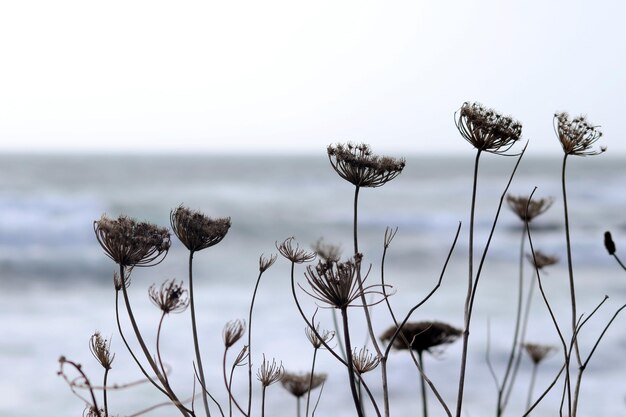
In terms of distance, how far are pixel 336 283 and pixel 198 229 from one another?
0.17 metres

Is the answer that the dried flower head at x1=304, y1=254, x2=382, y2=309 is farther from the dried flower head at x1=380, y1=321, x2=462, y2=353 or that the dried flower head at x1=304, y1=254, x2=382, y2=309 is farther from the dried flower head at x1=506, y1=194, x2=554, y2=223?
the dried flower head at x1=380, y1=321, x2=462, y2=353

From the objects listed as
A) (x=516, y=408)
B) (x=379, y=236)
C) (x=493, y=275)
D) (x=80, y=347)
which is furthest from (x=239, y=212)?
(x=516, y=408)

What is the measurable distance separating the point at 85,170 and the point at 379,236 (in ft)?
61.6

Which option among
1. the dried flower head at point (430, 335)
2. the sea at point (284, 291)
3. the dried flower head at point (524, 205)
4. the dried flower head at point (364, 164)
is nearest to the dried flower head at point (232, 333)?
the sea at point (284, 291)

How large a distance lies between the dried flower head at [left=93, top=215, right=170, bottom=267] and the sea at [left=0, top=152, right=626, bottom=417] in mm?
154

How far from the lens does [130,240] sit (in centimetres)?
88

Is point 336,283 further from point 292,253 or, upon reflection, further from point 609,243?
point 609,243

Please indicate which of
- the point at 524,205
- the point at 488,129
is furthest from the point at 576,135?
the point at 524,205

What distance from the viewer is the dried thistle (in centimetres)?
91

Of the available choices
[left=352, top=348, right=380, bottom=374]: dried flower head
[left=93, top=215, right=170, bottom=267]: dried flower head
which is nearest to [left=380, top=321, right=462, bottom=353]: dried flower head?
[left=352, top=348, right=380, bottom=374]: dried flower head

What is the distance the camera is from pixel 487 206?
24.8 meters

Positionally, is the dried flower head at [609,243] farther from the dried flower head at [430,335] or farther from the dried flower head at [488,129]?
the dried flower head at [430,335]

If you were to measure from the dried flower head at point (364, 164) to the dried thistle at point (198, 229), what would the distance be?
16 cm

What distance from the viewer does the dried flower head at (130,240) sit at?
2.86 ft
